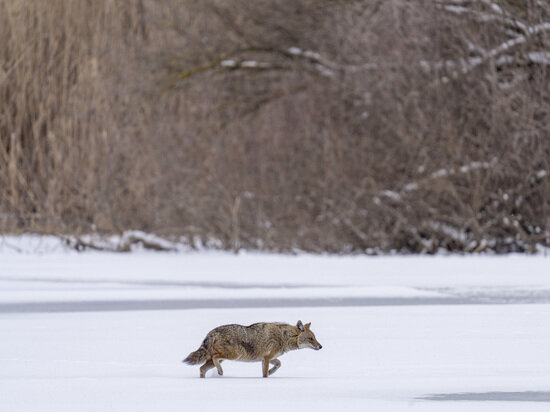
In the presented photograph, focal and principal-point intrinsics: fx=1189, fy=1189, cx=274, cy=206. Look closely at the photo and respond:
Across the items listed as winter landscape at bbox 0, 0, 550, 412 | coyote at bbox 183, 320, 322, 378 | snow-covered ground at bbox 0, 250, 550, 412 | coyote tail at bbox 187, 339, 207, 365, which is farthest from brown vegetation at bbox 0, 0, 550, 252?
coyote tail at bbox 187, 339, 207, 365

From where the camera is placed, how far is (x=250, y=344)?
6117mm

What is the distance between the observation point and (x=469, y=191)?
16875mm

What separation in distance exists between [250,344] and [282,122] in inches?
498

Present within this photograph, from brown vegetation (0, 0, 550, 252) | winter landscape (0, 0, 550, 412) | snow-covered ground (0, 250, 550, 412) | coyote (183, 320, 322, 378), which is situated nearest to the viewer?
snow-covered ground (0, 250, 550, 412)

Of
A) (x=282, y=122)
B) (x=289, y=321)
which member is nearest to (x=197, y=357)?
(x=289, y=321)

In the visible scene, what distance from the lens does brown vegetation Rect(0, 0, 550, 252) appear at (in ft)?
A: 55.3

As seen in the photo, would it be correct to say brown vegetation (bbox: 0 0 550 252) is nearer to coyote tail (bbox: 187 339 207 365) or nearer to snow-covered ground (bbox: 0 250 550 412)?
snow-covered ground (bbox: 0 250 550 412)

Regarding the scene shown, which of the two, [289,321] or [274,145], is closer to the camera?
[289,321]

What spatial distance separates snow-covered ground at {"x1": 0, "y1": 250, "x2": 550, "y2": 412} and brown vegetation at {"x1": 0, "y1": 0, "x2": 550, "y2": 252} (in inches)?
84.1

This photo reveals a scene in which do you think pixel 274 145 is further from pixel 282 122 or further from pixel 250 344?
pixel 250 344

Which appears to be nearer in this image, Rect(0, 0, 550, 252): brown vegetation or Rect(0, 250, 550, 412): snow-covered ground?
Rect(0, 250, 550, 412): snow-covered ground

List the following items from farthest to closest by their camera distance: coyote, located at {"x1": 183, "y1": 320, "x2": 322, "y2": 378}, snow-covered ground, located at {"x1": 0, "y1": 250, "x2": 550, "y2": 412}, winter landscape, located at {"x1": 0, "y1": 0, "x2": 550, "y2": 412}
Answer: winter landscape, located at {"x1": 0, "y1": 0, "x2": 550, "y2": 412} < coyote, located at {"x1": 183, "y1": 320, "x2": 322, "y2": 378} < snow-covered ground, located at {"x1": 0, "y1": 250, "x2": 550, "y2": 412}

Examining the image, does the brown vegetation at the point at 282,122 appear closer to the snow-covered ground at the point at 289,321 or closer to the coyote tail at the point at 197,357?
the snow-covered ground at the point at 289,321

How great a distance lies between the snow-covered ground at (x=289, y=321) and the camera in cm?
568
